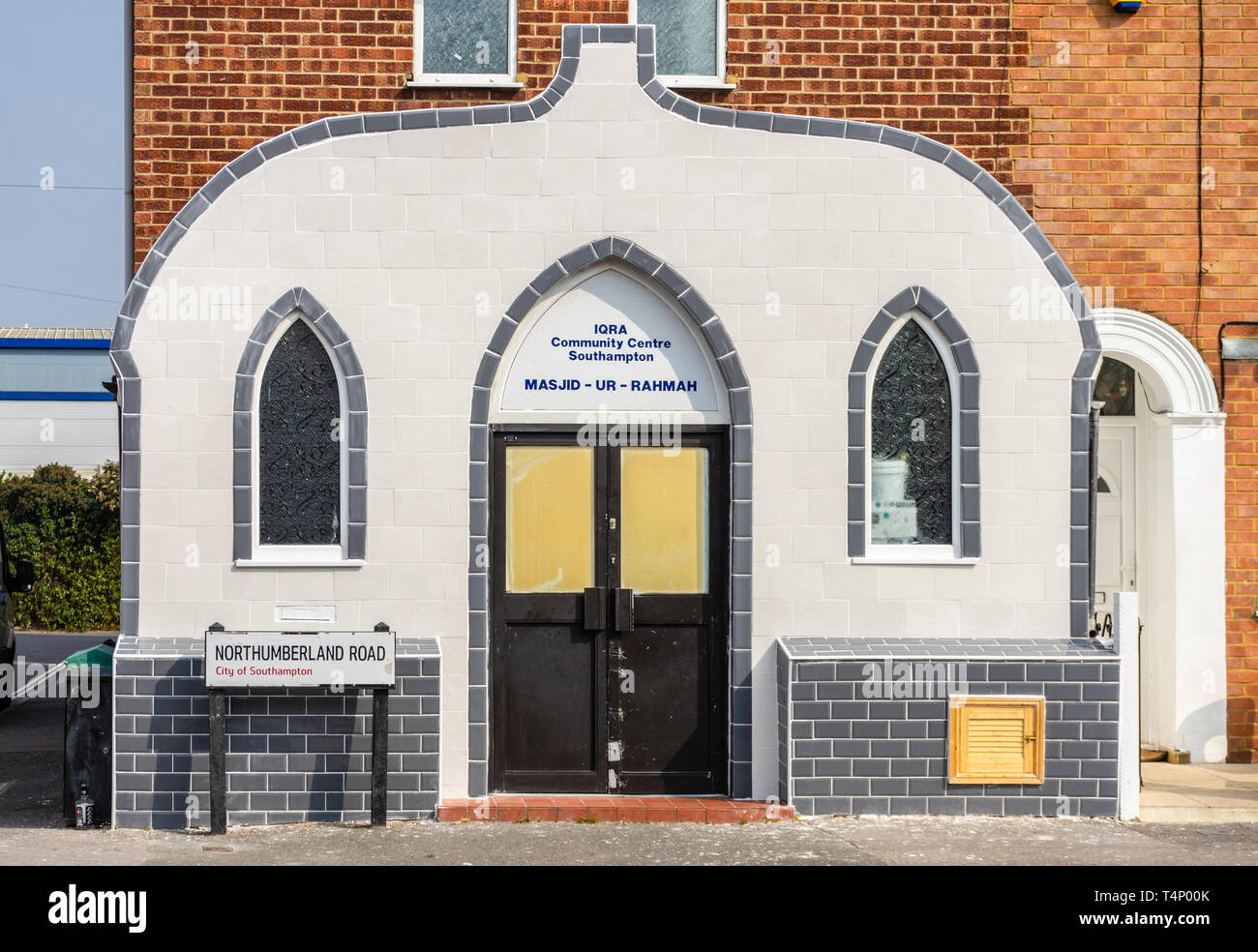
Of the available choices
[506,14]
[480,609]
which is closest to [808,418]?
[480,609]

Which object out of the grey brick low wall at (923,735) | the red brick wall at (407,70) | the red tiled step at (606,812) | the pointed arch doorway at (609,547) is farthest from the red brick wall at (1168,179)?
the red tiled step at (606,812)

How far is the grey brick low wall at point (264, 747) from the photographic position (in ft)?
26.8

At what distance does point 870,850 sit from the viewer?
7605 mm

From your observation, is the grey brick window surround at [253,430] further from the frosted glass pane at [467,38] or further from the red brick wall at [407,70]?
the frosted glass pane at [467,38]

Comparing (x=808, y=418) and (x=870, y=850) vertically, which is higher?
(x=808, y=418)

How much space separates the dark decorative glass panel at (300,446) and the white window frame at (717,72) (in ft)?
10.5

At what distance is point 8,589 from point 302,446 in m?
7.04

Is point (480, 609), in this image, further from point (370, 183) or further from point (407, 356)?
point (370, 183)

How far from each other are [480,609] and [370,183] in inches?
110
